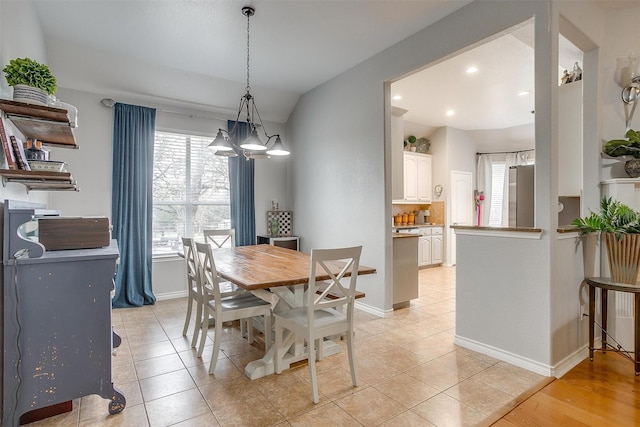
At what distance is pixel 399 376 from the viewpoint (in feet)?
7.82

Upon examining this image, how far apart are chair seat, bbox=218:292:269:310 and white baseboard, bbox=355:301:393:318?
1654 millimetres

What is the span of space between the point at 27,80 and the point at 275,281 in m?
1.89

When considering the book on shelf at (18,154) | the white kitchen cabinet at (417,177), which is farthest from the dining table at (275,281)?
the white kitchen cabinet at (417,177)

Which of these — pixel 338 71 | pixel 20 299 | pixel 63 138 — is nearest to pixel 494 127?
pixel 338 71

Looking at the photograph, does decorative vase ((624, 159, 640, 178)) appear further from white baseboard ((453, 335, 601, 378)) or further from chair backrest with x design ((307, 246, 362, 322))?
chair backrest with x design ((307, 246, 362, 322))

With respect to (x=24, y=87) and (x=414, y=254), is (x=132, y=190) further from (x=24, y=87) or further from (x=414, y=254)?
Answer: (x=414, y=254)

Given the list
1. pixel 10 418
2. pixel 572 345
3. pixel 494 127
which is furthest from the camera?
pixel 494 127

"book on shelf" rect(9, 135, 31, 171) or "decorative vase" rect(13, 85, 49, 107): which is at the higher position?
"decorative vase" rect(13, 85, 49, 107)

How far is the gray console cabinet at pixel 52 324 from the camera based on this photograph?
5.65ft

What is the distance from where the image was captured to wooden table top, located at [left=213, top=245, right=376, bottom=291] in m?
2.16

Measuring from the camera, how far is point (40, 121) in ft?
6.59

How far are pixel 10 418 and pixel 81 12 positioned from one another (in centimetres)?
324

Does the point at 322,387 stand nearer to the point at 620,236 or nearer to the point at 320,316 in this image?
the point at 320,316

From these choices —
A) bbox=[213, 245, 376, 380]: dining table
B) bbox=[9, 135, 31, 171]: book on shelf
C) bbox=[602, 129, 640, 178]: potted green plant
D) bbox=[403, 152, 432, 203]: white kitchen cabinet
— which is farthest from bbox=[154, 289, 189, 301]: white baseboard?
bbox=[602, 129, 640, 178]: potted green plant
